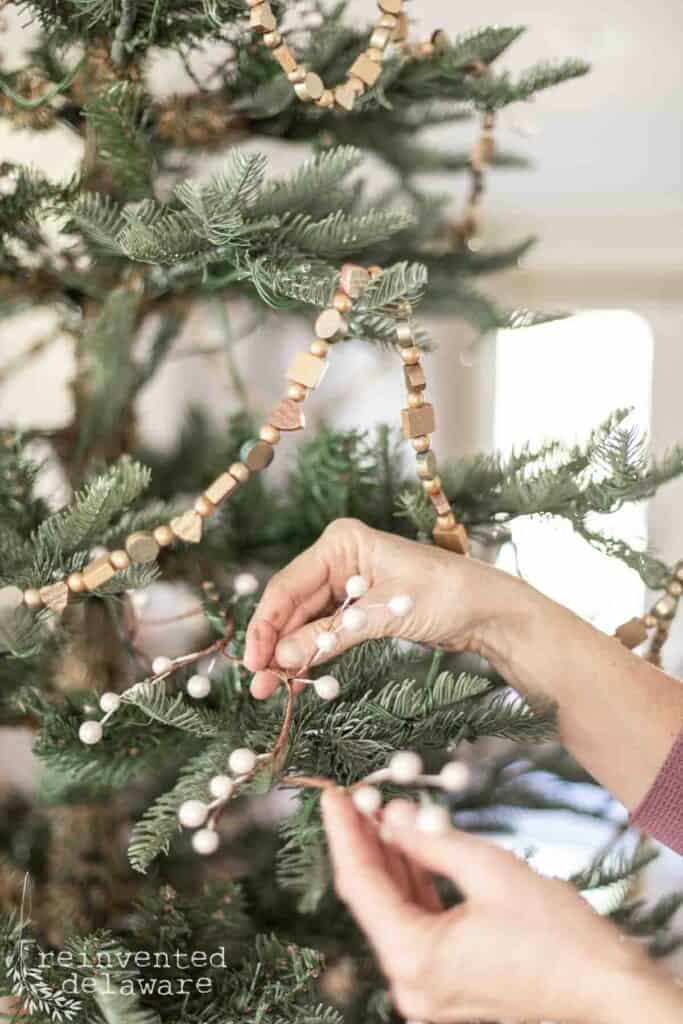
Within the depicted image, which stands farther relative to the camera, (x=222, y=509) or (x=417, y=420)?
(x=222, y=509)

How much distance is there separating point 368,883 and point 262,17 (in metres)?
0.44

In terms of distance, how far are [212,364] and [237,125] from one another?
0.37m

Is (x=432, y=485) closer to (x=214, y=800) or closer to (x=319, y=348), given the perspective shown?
(x=319, y=348)

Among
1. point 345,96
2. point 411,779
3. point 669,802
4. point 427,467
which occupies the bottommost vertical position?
point 669,802

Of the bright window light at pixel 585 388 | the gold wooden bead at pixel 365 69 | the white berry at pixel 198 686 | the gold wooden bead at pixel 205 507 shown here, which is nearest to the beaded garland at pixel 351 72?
the gold wooden bead at pixel 365 69

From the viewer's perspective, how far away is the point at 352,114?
28.3 inches

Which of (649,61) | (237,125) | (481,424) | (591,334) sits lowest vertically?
(481,424)

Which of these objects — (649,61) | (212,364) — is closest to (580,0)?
(649,61)

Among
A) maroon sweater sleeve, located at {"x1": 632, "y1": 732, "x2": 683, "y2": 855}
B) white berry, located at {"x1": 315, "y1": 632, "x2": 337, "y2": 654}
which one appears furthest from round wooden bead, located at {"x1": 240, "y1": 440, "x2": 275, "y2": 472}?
maroon sweater sleeve, located at {"x1": 632, "y1": 732, "x2": 683, "y2": 855}

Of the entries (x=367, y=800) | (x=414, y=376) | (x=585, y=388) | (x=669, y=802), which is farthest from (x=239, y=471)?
(x=585, y=388)

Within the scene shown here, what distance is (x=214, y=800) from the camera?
1.71 feet

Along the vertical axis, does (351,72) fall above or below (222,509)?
above

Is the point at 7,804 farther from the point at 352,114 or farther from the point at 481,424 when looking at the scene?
the point at 481,424

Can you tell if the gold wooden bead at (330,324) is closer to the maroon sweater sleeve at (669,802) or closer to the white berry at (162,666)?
the white berry at (162,666)
